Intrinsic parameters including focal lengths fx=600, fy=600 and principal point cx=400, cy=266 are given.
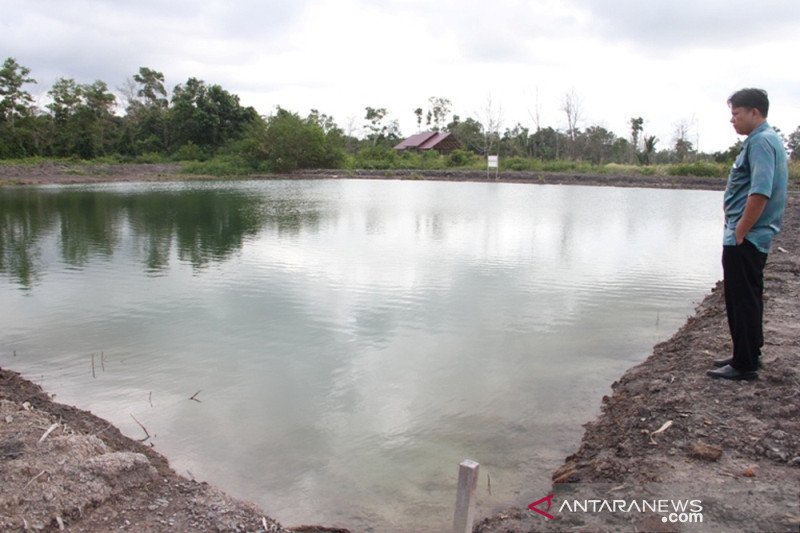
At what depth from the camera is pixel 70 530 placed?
2600 millimetres

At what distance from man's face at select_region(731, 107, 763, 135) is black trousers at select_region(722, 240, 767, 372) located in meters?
0.70

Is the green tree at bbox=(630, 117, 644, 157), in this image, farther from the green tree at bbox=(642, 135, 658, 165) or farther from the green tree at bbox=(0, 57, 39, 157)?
the green tree at bbox=(0, 57, 39, 157)

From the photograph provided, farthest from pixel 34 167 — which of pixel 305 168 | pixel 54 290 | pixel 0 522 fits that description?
pixel 0 522

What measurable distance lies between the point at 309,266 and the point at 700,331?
604cm

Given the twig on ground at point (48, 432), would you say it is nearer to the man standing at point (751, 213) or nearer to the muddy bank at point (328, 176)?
the man standing at point (751, 213)

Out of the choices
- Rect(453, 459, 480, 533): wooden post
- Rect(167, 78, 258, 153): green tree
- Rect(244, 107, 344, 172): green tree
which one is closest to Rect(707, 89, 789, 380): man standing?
Rect(453, 459, 480, 533): wooden post

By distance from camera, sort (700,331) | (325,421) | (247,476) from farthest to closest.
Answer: (700,331) < (325,421) < (247,476)

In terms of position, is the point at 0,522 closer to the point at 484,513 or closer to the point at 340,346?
the point at 484,513

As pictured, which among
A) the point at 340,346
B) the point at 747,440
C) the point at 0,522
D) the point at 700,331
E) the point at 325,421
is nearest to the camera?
the point at 0,522

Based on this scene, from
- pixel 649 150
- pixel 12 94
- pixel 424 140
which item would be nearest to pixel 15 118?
pixel 12 94

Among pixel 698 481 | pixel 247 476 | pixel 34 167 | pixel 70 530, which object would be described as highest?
pixel 34 167

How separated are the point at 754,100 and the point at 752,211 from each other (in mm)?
703

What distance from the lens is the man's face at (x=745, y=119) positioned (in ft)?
11.9

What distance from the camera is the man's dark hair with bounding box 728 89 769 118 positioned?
3619 millimetres
